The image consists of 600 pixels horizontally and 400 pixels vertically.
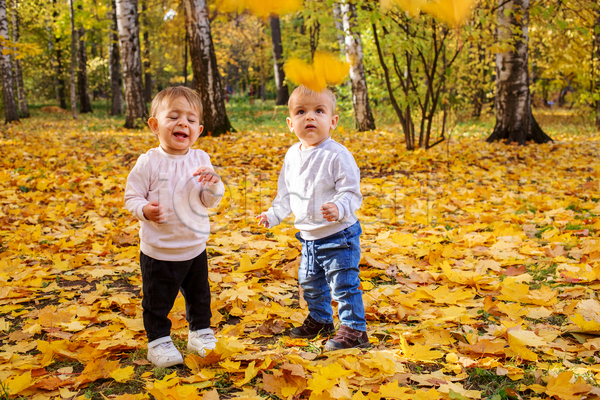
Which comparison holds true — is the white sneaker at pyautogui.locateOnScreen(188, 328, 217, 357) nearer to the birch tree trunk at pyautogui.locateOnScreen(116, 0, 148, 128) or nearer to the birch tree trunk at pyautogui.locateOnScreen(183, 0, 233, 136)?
the birch tree trunk at pyautogui.locateOnScreen(183, 0, 233, 136)

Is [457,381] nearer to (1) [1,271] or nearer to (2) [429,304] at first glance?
(2) [429,304]

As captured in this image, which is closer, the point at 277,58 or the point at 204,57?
the point at 204,57

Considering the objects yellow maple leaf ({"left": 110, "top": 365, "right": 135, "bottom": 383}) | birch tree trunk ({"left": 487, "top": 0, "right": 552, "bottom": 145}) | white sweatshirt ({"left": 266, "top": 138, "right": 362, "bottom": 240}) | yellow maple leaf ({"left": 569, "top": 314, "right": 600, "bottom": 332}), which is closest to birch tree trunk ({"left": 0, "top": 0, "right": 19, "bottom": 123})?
birch tree trunk ({"left": 487, "top": 0, "right": 552, "bottom": 145})

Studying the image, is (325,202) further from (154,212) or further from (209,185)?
(154,212)

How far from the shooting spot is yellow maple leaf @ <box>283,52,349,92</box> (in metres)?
2.09

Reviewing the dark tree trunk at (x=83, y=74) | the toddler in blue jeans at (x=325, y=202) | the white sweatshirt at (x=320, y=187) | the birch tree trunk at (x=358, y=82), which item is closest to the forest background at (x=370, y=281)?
the toddler in blue jeans at (x=325, y=202)

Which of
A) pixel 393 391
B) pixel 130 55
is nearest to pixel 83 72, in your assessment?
pixel 130 55

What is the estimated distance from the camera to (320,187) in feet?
6.73

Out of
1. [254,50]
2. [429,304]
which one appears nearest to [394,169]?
[429,304]

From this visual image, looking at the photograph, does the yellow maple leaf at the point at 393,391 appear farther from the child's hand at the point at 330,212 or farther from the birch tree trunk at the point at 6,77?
the birch tree trunk at the point at 6,77

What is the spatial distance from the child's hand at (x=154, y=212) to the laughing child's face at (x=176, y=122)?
0.28 m

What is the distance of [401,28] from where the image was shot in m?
6.65

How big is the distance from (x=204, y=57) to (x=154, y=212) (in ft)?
27.0

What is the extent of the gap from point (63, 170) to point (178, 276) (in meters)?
5.10
